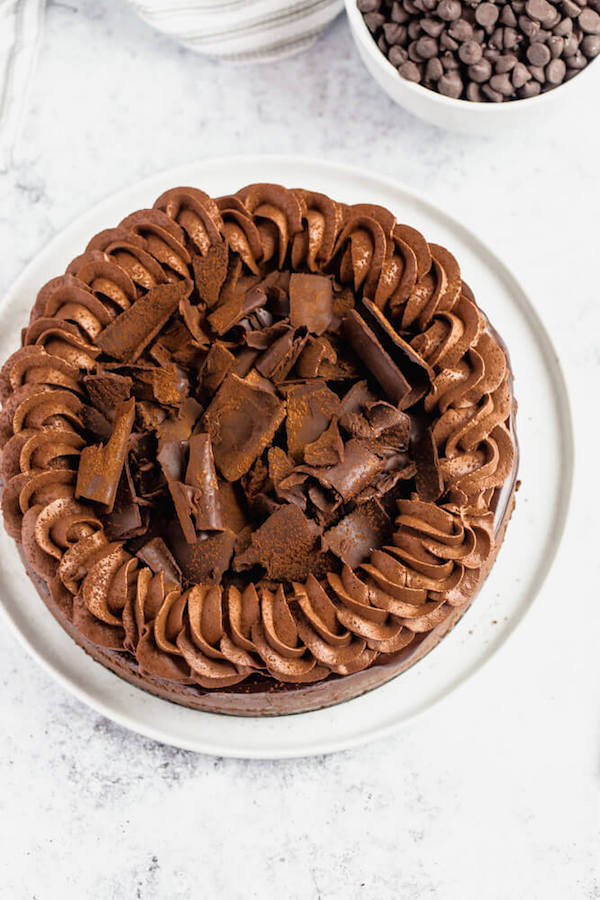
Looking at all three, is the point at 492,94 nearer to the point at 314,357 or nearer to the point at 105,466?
the point at 314,357

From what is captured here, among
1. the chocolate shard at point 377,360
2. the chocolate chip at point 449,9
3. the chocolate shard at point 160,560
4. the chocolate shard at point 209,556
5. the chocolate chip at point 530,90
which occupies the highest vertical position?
the chocolate chip at point 449,9

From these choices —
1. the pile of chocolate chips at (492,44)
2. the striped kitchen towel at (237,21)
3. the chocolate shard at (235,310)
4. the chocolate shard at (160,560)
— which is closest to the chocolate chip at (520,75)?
the pile of chocolate chips at (492,44)

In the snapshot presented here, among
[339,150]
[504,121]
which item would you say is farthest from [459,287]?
[339,150]

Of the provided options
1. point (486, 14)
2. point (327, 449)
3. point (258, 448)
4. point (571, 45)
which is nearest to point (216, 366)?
point (258, 448)

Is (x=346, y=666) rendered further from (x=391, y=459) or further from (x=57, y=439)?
(x=57, y=439)

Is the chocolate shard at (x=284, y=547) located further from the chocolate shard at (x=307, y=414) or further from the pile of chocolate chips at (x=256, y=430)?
the chocolate shard at (x=307, y=414)

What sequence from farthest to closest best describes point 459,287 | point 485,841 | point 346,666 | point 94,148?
point 94,148 → point 485,841 → point 459,287 → point 346,666
